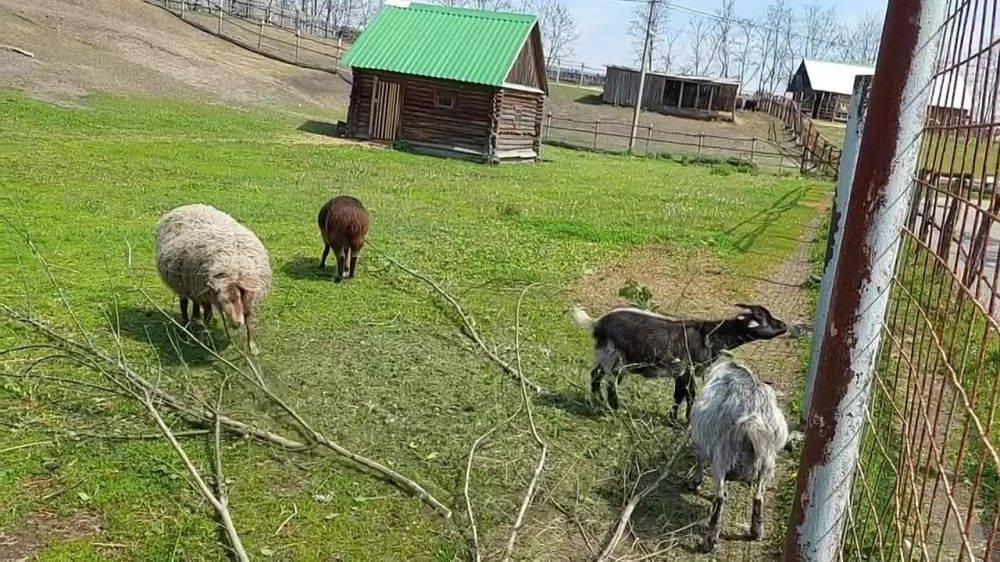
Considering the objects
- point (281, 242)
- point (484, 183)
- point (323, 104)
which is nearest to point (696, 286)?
point (281, 242)

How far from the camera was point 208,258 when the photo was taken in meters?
6.68

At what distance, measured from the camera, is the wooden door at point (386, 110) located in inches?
992

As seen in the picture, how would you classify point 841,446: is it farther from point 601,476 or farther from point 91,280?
point 91,280

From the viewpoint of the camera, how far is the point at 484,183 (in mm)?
19156

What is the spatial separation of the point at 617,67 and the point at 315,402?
50575 mm

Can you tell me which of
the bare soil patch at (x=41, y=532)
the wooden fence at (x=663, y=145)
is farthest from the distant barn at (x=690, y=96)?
the bare soil patch at (x=41, y=532)

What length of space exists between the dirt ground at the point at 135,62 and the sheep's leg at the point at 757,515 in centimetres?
2493

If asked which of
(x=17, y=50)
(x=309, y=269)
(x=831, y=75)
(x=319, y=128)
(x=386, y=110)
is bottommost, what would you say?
(x=309, y=269)

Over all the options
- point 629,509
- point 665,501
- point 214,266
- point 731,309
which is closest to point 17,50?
point 214,266

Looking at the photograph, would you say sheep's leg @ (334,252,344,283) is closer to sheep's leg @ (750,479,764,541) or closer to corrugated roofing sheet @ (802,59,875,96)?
sheep's leg @ (750,479,764,541)

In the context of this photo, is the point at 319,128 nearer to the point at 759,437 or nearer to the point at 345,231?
the point at 345,231

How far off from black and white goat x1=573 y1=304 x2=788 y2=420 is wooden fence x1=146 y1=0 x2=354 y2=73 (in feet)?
124

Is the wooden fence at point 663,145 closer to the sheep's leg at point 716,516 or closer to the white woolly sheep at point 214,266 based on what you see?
the white woolly sheep at point 214,266

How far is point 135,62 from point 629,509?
32761mm
